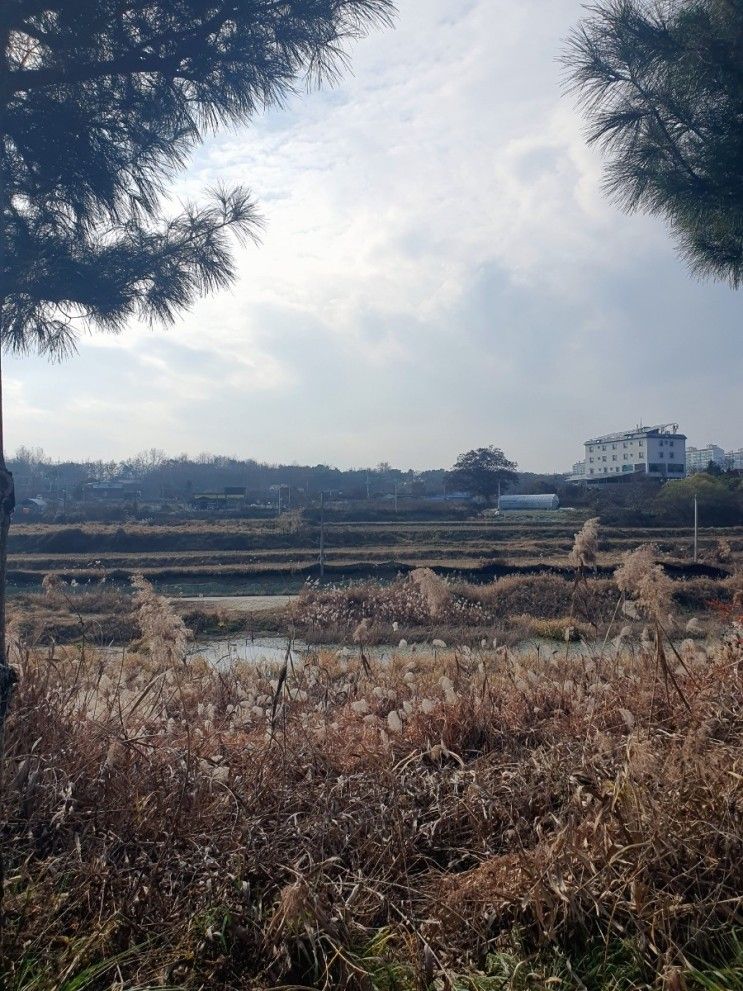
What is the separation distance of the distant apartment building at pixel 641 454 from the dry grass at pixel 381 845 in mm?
52453

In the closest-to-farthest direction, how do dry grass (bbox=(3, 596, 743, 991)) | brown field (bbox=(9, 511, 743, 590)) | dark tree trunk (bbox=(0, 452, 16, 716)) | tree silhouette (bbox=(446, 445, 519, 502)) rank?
dry grass (bbox=(3, 596, 743, 991)) → dark tree trunk (bbox=(0, 452, 16, 716)) → brown field (bbox=(9, 511, 743, 590)) → tree silhouette (bbox=(446, 445, 519, 502))

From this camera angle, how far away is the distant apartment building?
5709 cm

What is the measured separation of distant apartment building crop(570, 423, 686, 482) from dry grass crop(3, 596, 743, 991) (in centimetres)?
5245

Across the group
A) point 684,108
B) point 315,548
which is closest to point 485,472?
point 315,548

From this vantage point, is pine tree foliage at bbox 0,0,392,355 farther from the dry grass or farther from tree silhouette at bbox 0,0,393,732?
the dry grass

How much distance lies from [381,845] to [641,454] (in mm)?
58531

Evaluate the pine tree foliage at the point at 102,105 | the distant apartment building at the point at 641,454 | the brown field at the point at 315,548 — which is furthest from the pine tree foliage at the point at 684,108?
the distant apartment building at the point at 641,454

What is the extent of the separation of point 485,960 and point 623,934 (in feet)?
1.45

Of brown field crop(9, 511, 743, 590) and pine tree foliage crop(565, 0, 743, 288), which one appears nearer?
pine tree foliage crop(565, 0, 743, 288)

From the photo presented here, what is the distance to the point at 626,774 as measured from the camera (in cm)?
302

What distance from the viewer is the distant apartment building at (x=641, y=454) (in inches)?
2248

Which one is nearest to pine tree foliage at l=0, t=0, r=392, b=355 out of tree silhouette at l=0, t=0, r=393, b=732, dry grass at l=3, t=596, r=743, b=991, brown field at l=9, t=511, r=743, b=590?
tree silhouette at l=0, t=0, r=393, b=732

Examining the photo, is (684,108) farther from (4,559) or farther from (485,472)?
(485,472)

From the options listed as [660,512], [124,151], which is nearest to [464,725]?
[124,151]
